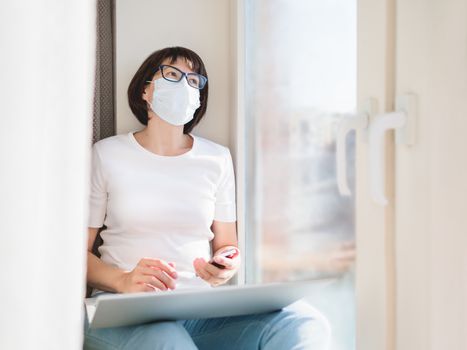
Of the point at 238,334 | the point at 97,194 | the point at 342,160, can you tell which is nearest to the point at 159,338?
the point at 238,334

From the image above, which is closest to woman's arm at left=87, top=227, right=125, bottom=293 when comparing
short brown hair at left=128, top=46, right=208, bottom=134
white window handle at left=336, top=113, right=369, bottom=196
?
short brown hair at left=128, top=46, right=208, bottom=134

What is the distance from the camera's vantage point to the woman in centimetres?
138

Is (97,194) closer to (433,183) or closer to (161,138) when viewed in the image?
(161,138)

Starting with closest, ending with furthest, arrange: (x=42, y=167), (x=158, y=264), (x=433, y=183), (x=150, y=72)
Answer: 1. (x=42, y=167)
2. (x=433, y=183)
3. (x=158, y=264)
4. (x=150, y=72)

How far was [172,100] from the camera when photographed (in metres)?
1.45

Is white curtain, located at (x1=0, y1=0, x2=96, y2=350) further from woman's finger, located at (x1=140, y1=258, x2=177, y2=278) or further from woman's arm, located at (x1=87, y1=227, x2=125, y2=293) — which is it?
woman's arm, located at (x1=87, y1=227, x2=125, y2=293)

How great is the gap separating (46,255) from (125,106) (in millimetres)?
1296

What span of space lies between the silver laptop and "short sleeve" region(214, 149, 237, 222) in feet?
1.57

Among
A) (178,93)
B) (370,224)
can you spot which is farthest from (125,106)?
(370,224)

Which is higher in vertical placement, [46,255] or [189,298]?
[46,255]

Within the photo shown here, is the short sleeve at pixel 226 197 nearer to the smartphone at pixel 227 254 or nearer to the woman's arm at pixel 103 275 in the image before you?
the smartphone at pixel 227 254

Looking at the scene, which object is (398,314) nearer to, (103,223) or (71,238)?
(71,238)

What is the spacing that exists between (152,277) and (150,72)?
2.04ft

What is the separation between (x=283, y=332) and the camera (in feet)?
3.26
